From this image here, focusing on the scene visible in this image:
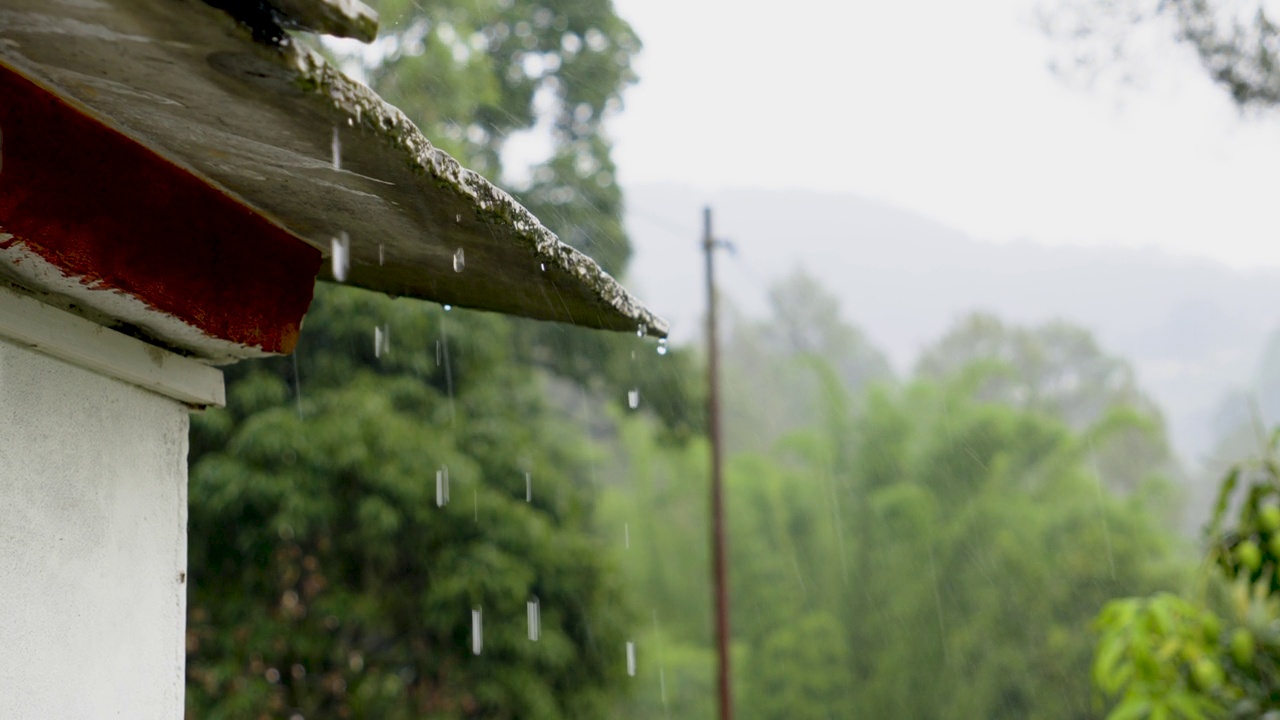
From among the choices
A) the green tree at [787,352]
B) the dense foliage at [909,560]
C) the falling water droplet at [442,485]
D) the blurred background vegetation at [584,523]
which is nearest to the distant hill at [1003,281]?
the green tree at [787,352]

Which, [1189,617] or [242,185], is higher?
[242,185]

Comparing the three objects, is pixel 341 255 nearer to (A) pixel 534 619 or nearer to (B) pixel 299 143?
(B) pixel 299 143

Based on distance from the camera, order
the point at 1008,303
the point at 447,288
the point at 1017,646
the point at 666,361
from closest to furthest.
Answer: the point at 447,288
the point at 666,361
the point at 1017,646
the point at 1008,303

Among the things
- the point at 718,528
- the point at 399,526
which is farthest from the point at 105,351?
the point at 718,528

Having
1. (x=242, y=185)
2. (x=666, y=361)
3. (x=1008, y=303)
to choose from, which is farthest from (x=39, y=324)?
(x=1008, y=303)

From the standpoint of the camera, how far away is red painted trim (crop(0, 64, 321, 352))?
3.79ft

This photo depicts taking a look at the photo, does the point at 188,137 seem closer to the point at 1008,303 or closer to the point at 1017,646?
the point at 1017,646

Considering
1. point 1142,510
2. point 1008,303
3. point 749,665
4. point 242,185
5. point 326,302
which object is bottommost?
point 749,665

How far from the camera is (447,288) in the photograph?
1729mm

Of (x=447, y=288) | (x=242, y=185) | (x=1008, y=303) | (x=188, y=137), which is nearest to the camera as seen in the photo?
(x=188, y=137)

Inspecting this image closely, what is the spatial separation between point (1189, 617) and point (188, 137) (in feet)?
8.83

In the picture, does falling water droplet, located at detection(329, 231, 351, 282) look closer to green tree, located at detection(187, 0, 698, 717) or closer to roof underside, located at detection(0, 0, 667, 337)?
roof underside, located at detection(0, 0, 667, 337)

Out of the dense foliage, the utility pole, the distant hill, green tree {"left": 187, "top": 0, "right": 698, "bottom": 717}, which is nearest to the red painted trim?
green tree {"left": 187, "top": 0, "right": 698, "bottom": 717}

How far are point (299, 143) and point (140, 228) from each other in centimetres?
33
